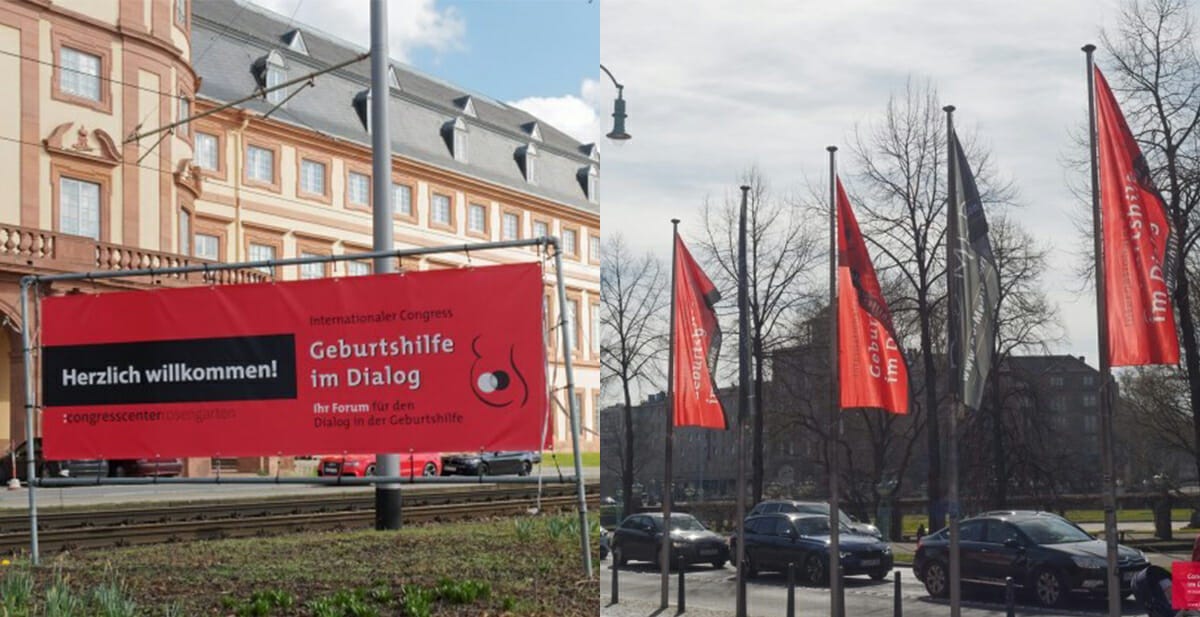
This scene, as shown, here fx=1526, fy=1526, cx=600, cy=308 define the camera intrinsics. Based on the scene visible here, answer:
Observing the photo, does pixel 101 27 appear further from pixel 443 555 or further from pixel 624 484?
pixel 624 484

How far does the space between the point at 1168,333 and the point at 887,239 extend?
1.41 metres

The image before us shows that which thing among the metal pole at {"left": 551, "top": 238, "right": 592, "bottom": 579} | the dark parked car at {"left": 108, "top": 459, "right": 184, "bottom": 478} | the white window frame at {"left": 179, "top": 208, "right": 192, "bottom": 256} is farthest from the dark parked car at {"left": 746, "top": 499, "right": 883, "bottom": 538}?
the white window frame at {"left": 179, "top": 208, "right": 192, "bottom": 256}

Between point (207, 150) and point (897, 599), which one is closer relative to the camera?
point (897, 599)

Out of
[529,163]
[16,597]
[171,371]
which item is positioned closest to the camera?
[16,597]

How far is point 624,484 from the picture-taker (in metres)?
7.70

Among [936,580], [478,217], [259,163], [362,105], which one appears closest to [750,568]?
[936,580]

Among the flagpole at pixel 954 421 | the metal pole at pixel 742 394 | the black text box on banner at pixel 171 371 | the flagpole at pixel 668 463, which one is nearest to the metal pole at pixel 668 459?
the flagpole at pixel 668 463

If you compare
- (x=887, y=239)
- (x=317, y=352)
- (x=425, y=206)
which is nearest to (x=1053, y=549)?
(x=887, y=239)

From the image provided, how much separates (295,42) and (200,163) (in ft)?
28.3

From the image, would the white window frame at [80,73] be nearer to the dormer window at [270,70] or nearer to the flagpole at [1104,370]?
the dormer window at [270,70]

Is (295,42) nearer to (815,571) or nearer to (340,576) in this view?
(340,576)

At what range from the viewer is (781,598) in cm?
745

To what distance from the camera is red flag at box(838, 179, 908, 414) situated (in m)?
6.94

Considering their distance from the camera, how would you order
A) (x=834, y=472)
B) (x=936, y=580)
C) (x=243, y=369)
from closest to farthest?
(x=936, y=580)
(x=834, y=472)
(x=243, y=369)
